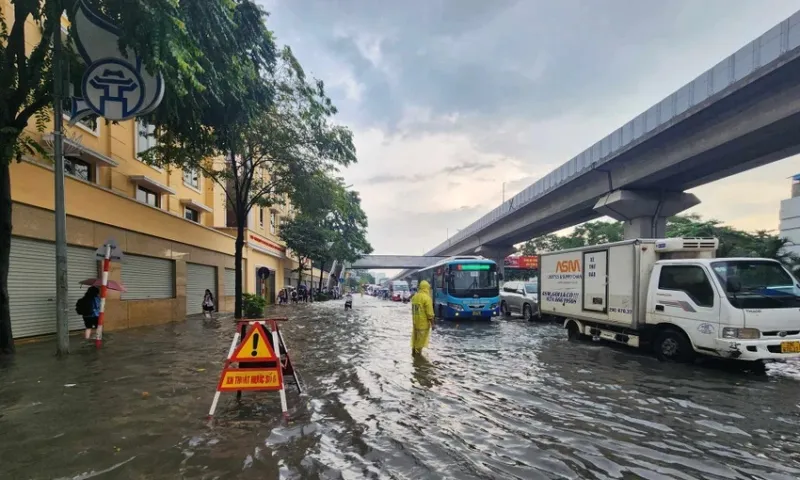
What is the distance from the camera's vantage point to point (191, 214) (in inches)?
966

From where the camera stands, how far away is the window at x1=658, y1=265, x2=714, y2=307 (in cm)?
843

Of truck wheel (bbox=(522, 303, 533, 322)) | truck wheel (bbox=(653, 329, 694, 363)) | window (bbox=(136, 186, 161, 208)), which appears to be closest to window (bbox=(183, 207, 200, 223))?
window (bbox=(136, 186, 161, 208))

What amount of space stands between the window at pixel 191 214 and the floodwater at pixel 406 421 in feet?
49.0

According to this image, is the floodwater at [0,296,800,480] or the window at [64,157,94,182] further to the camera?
the window at [64,157,94,182]

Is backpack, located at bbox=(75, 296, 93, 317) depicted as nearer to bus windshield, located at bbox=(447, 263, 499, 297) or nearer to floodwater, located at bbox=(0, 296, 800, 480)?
floodwater, located at bbox=(0, 296, 800, 480)

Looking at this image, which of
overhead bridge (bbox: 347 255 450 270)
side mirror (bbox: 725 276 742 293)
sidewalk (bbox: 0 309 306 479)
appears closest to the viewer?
sidewalk (bbox: 0 309 306 479)

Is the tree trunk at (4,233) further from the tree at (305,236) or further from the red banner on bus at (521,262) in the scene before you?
the red banner on bus at (521,262)

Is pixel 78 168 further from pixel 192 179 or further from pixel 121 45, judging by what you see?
pixel 121 45

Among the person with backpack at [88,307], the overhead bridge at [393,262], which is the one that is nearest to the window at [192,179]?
the person with backpack at [88,307]

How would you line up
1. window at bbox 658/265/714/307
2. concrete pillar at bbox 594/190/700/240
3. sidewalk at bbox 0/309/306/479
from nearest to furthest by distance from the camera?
sidewalk at bbox 0/309/306/479 < window at bbox 658/265/714/307 < concrete pillar at bbox 594/190/700/240

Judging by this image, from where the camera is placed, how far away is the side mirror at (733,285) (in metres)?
8.18

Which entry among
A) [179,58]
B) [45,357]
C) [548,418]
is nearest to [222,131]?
[179,58]

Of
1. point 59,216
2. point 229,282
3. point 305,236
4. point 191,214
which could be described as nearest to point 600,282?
point 59,216

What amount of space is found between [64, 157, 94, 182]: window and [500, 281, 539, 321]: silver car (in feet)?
57.6
